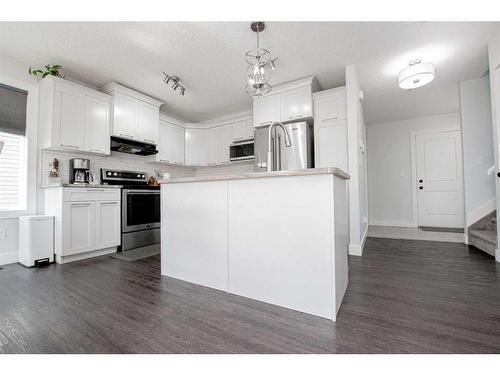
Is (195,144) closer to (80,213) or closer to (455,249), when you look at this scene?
(80,213)

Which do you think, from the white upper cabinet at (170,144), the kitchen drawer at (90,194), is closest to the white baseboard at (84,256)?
the kitchen drawer at (90,194)

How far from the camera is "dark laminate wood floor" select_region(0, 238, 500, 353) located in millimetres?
1080

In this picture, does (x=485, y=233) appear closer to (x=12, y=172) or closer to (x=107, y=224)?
(x=107, y=224)

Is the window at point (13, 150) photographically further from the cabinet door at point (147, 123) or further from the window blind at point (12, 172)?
the cabinet door at point (147, 123)

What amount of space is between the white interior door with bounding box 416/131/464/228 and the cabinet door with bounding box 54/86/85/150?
638 centimetres

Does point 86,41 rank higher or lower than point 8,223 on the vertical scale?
higher

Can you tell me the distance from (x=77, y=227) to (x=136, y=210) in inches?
30.0

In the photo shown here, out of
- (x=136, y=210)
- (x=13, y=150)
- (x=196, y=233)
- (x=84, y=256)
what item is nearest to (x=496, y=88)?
(x=196, y=233)

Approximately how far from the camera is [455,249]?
2.98 m

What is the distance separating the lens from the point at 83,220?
2.75 metres

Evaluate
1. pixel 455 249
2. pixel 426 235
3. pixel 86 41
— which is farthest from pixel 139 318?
pixel 426 235

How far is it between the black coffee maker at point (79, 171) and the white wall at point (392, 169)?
227 inches

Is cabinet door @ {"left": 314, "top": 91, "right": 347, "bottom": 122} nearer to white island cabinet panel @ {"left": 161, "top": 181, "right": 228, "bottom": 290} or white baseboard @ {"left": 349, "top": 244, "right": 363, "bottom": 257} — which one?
white baseboard @ {"left": 349, "top": 244, "right": 363, "bottom": 257}
